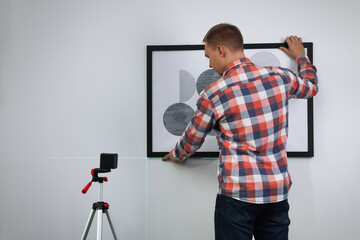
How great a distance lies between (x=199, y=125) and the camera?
1.22m

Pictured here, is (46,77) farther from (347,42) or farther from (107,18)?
(347,42)

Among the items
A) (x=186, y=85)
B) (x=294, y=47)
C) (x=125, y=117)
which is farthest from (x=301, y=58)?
(x=125, y=117)

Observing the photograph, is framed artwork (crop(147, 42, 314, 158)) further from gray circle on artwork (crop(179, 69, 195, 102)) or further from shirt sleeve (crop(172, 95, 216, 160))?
shirt sleeve (crop(172, 95, 216, 160))

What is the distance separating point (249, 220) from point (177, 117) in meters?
0.72

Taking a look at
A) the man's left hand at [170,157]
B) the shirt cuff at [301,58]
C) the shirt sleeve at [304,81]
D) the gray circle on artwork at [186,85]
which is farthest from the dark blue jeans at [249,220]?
the shirt cuff at [301,58]

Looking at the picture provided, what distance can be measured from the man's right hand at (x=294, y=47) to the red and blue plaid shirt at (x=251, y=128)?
440 mm

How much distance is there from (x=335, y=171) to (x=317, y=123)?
11.7 inches

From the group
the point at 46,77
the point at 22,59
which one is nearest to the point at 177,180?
the point at 46,77

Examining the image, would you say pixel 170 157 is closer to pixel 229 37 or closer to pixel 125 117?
pixel 125 117

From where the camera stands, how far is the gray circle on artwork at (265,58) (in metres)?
1.57

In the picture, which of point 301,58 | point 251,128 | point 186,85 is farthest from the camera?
point 186,85

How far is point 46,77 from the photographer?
1.70 metres

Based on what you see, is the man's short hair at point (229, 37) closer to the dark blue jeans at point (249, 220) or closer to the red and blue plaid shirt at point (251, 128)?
the red and blue plaid shirt at point (251, 128)

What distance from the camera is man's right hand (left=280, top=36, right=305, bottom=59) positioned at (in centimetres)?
152
